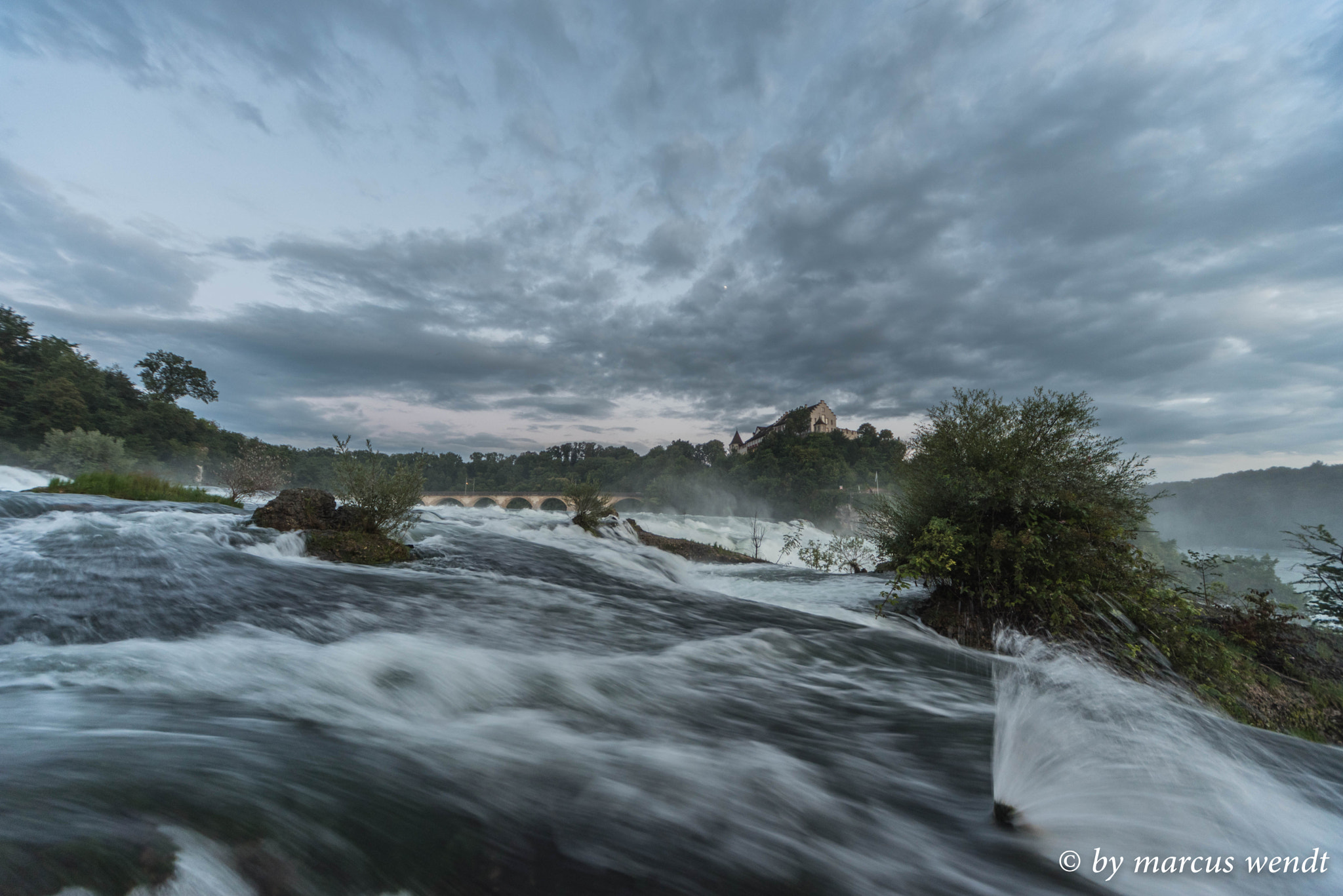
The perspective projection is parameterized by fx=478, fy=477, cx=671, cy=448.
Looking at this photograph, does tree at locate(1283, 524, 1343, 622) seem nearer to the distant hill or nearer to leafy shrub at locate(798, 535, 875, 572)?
leafy shrub at locate(798, 535, 875, 572)

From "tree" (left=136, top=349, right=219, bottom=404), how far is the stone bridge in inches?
1903

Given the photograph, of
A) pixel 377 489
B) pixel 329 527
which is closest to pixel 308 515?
pixel 329 527

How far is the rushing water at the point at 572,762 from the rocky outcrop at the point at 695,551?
11.1 m

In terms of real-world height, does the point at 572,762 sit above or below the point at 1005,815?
below

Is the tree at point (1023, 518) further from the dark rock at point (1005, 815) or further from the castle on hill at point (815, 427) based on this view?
the castle on hill at point (815, 427)

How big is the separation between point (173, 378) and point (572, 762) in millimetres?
111134

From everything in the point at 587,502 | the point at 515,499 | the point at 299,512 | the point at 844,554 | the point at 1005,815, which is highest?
the point at 587,502

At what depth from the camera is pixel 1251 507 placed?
103000 mm

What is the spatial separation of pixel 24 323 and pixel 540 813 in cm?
9713

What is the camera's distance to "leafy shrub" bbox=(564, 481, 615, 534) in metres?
17.9

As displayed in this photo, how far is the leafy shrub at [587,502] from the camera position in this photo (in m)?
17.9

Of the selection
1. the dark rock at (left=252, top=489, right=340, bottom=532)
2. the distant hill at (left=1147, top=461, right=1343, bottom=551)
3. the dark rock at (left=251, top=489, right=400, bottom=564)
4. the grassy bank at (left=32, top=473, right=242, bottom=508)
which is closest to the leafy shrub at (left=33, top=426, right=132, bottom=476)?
the grassy bank at (left=32, top=473, right=242, bottom=508)

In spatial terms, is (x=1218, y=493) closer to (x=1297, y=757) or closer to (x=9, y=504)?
(x=1297, y=757)

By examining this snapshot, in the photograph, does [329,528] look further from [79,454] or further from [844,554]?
[79,454]
